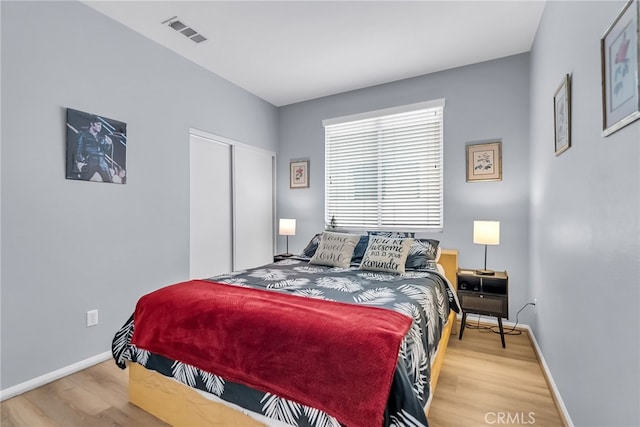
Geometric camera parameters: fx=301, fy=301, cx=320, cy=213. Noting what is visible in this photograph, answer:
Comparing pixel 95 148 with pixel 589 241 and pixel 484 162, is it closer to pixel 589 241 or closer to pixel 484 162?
pixel 589 241

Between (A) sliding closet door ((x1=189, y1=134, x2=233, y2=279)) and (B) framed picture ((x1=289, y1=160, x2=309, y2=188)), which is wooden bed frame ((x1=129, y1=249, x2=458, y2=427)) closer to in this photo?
(A) sliding closet door ((x1=189, y1=134, x2=233, y2=279))

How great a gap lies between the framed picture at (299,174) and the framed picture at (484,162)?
2.10 m

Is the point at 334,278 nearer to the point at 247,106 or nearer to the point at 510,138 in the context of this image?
the point at 510,138

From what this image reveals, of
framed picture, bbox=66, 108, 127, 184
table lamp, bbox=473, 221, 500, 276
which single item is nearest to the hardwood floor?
table lamp, bbox=473, 221, 500, 276

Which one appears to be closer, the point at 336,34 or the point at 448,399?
the point at 448,399

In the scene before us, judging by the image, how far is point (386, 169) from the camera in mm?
3822

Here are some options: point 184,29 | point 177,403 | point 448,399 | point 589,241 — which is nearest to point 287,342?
point 177,403

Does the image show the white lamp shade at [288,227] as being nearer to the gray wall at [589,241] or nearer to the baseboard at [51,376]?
the baseboard at [51,376]

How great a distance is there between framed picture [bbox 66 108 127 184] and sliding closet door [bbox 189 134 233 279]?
780 millimetres

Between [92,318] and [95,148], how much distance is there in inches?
53.7

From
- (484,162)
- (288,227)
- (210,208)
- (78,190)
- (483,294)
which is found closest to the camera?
(78,190)

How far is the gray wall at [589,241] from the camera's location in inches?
40.4

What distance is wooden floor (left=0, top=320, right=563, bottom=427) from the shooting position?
5.61 ft

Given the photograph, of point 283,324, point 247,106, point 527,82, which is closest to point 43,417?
point 283,324
